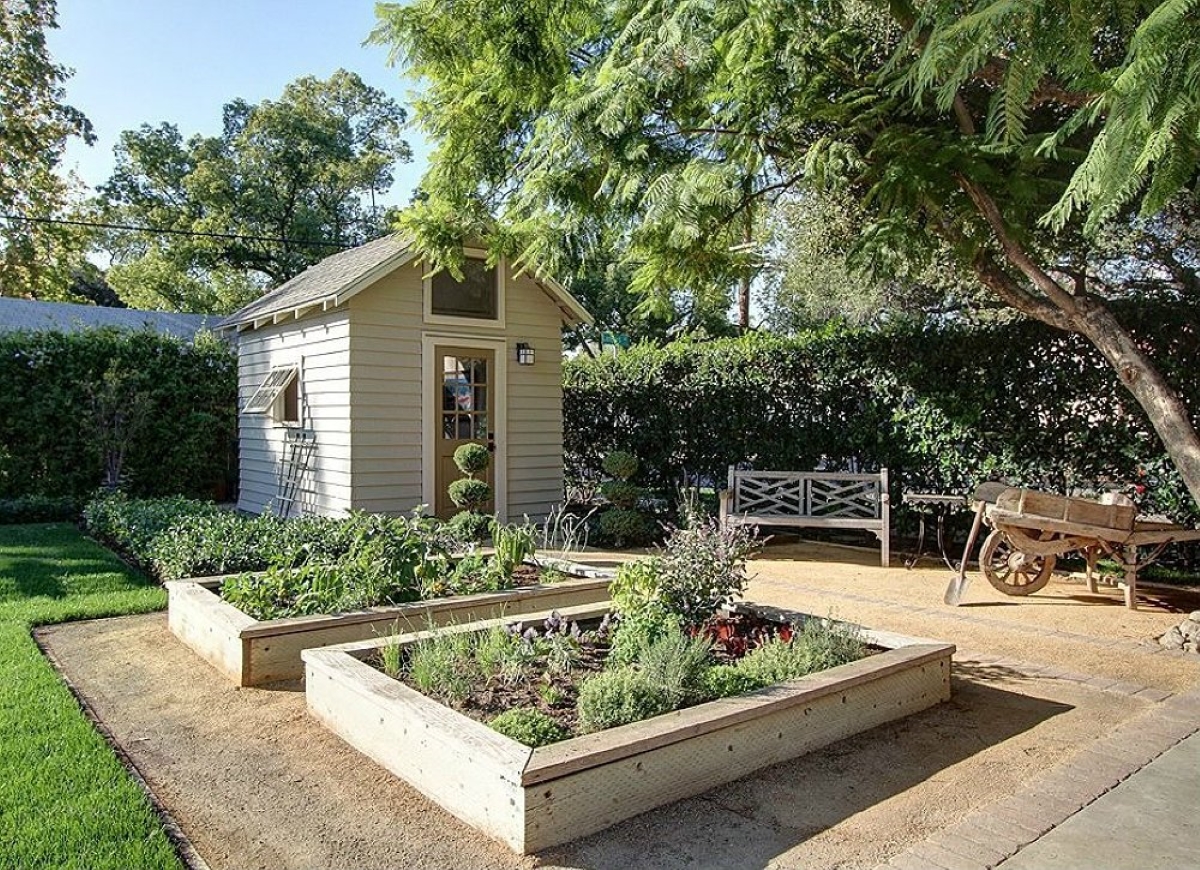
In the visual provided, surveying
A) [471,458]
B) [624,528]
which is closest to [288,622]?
[471,458]

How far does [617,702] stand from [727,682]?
0.57 meters

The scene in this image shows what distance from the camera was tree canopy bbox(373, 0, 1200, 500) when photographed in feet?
17.1

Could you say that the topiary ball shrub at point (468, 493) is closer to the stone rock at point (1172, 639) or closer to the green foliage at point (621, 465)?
the green foliage at point (621, 465)

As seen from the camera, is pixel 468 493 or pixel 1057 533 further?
pixel 468 493

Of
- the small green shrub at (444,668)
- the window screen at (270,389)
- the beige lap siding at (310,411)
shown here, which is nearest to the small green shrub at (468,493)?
the beige lap siding at (310,411)

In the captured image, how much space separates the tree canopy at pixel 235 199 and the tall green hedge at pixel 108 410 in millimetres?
12871

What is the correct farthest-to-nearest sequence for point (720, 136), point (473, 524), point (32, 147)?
point (32, 147) < point (473, 524) < point (720, 136)

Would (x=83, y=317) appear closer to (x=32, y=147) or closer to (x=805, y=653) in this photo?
(x=32, y=147)

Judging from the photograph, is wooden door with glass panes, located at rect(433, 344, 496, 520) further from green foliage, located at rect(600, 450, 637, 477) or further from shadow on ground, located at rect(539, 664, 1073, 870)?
shadow on ground, located at rect(539, 664, 1073, 870)

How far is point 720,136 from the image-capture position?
19.6ft

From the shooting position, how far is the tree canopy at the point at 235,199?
81.6ft

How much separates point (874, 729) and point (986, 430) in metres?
4.84

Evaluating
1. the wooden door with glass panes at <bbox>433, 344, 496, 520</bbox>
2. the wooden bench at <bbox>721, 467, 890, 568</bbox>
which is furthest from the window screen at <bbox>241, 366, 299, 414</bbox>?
the wooden bench at <bbox>721, 467, 890, 568</bbox>

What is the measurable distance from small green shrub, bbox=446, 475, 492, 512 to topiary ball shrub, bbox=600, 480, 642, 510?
5.00ft
